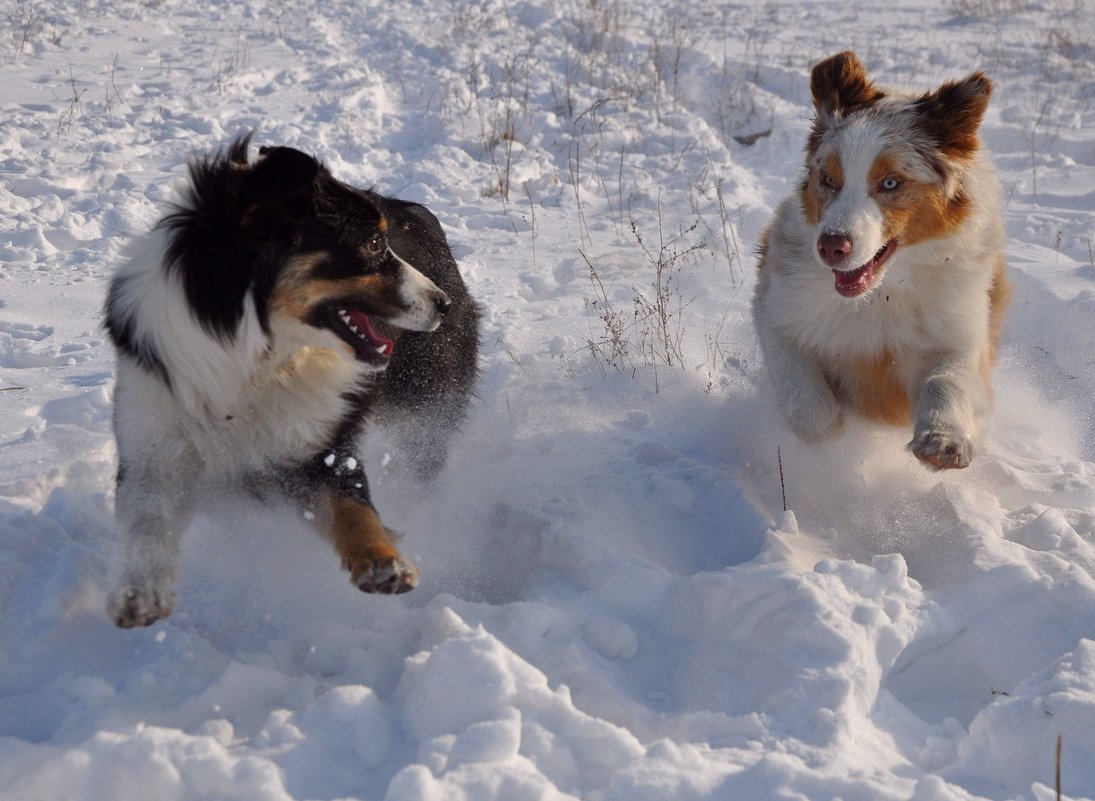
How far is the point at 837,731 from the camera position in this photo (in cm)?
258

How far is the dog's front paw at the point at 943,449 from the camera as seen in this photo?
12.4 feet

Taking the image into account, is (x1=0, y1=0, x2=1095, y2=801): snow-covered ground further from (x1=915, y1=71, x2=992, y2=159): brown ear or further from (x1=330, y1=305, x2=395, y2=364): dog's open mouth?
(x1=915, y1=71, x2=992, y2=159): brown ear

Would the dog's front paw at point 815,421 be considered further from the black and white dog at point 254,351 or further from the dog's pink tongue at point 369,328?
the dog's pink tongue at point 369,328

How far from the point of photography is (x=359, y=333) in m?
3.48

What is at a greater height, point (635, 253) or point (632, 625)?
point (632, 625)


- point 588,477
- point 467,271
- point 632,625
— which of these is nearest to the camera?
point 632,625

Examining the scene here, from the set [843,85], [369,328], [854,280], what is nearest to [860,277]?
[854,280]

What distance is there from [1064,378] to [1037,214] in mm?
2874

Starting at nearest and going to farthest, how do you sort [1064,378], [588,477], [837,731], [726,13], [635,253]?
[837,731]
[588,477]
[1064,378]
[635,253]
[726,13]

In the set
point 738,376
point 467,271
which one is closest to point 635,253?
point 467,271

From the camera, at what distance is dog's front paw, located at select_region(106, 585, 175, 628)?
2.96m

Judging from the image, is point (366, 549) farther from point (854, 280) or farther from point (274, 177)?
point (854, 280)

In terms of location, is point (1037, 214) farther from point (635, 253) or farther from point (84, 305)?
point (84, 305)

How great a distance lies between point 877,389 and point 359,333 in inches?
96.1
